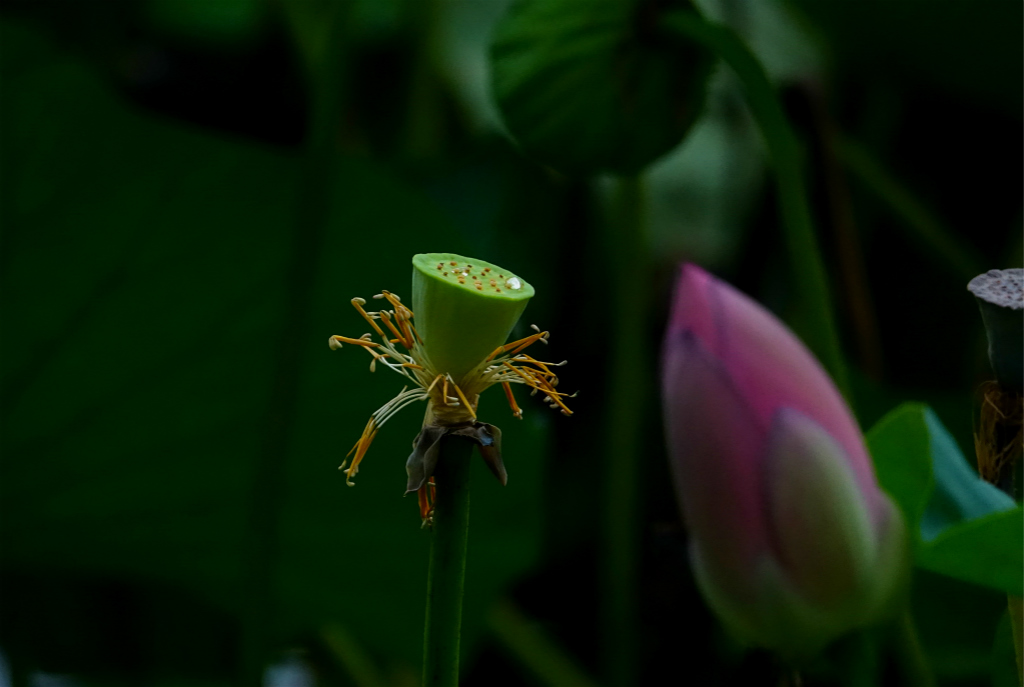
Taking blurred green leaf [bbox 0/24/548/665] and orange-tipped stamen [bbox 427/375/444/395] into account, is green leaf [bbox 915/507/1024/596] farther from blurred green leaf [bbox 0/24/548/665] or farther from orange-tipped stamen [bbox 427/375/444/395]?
blurred green leaf [bbox 0/24/548/665]

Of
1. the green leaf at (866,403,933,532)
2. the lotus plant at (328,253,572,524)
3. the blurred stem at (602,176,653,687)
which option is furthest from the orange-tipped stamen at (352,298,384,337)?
the blurred stem at (602,176,653,687)

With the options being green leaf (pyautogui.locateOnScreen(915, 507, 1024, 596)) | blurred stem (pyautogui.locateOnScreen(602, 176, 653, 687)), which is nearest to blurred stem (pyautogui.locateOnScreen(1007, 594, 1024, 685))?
green leaf (pyautogui.locateOnScreen(915, 507, 1024, 596))

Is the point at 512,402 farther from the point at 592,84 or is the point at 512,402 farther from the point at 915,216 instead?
the point at 915,216

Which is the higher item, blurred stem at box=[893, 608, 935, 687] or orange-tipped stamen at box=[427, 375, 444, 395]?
orange-tipped stamen at box=[427, 375, 444, 395]

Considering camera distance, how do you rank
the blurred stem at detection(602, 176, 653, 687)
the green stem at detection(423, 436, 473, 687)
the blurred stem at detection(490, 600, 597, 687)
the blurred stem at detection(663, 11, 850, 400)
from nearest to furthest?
the green stem at detection(423, 436, 473, 687) → the blurred stem at detection(663, 11, 850, 400) → the blurred stem at detection(602, 176, 653, 687) → the blurred stem at detection(490, 600, 597, 687)

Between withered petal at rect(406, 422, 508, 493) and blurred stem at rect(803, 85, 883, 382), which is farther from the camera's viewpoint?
blurred stem at rect(803, 85, 883, 382)

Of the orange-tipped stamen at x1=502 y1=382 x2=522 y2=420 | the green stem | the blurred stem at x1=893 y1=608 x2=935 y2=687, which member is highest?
the orange-tipped stamen at x1=502 y1=382 x2=522 y2=420

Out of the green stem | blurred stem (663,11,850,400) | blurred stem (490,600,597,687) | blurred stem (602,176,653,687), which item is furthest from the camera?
blurred stem (490,600,597,687)

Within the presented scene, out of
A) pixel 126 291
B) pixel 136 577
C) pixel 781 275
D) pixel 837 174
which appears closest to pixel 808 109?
pixel 837 174
